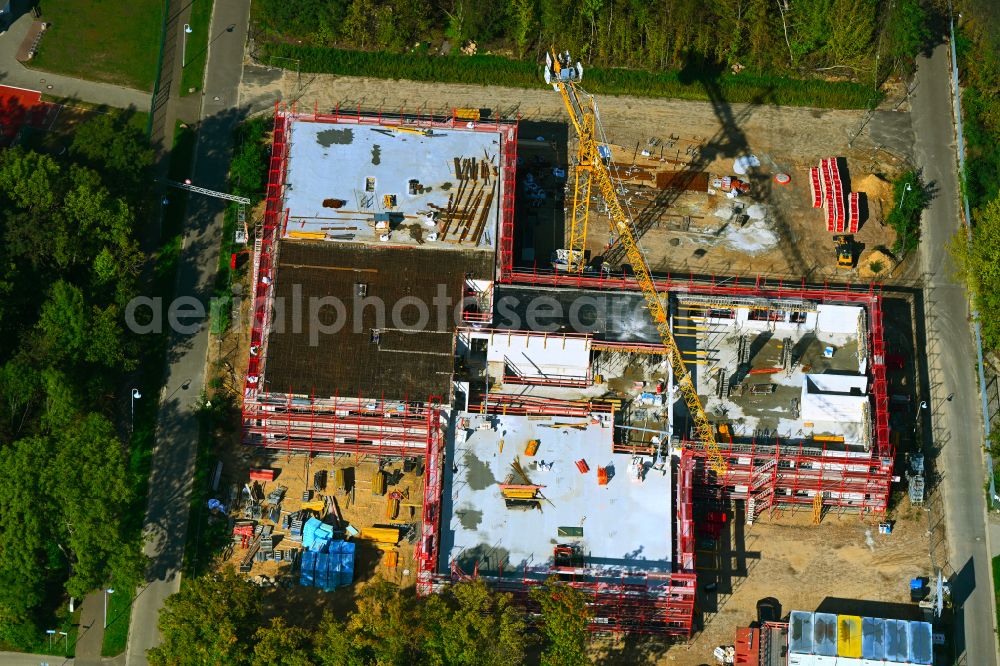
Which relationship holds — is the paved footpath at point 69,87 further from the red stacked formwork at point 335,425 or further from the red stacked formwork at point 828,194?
the red stacked formwork at point 828,194

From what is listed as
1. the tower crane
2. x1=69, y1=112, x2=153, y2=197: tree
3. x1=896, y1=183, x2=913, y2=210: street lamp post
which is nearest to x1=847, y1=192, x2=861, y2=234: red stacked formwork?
x1=896, y1=183, x2=913, y2=210: street lamp post

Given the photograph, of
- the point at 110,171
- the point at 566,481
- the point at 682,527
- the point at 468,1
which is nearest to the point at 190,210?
the point at 110,171

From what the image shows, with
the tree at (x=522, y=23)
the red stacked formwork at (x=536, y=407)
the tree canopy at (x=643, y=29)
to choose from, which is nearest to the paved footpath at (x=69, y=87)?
the tree canopy at (x=643, y=29)

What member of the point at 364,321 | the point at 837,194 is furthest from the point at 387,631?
the point at 837,194

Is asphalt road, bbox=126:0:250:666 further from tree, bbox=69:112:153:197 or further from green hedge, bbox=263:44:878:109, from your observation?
tree, bbox=69:112:153:197

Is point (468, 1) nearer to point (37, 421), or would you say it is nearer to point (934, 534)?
point (37, 421)

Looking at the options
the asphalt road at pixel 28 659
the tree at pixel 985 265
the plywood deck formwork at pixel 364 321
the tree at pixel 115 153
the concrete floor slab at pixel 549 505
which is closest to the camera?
the asphalt road at pixel 28 659

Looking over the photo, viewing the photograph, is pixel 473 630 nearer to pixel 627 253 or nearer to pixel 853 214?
pixel 627 253
